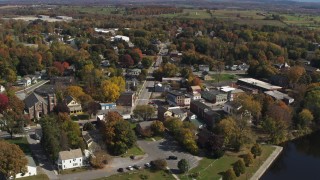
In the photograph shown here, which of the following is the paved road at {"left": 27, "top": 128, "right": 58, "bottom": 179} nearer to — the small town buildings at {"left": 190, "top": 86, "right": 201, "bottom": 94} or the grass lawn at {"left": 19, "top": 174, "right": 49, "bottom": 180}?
the grass lawn at {"left": 19, "top": 174, "right": 49, "bottom": 180}

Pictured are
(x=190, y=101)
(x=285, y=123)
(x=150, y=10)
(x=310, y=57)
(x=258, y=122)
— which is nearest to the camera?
(x=285, y=123)

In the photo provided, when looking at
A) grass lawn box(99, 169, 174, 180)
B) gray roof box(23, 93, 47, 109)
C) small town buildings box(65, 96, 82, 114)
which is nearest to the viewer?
grass lawn box(99, 169, 174, 180)

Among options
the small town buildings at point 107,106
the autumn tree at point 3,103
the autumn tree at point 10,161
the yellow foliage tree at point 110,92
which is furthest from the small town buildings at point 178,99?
the autumn tree at point 10,161

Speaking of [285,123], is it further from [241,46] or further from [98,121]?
[241,46]

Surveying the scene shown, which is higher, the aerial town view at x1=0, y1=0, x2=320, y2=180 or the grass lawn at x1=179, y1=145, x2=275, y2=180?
the aerial town view at x1=0, y1=0, x2=320, y2=180

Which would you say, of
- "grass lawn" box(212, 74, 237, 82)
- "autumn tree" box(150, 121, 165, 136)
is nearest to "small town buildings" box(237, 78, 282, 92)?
"grass lawn" box(212, 74, 237, 82)

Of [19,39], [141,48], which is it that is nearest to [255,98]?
[141,48]
